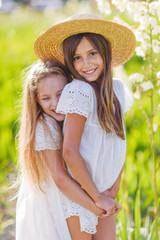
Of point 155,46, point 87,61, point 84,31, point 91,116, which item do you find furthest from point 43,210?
point 155,46

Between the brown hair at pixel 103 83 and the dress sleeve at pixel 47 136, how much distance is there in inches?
10.4

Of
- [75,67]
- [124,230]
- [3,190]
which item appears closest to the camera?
[75,67]

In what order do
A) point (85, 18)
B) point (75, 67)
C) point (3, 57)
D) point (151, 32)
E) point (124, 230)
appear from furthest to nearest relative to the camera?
point (3, 57) < point (124, 230) < point (151, 32) < point (75, 67) < point (85, 18)

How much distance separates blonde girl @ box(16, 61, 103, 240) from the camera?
186 cm

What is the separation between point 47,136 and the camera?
73.5 inches

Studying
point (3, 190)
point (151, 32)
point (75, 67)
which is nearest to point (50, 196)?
point (75, 67)

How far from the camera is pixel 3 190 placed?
3568 millimetres

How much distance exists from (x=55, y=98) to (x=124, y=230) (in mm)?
1006

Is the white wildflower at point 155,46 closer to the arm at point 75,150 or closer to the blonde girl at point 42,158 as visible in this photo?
the blonde girl at point 42,158

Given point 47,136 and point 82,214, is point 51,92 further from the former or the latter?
point 82,214

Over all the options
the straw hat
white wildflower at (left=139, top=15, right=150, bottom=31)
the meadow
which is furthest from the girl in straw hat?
the meadow

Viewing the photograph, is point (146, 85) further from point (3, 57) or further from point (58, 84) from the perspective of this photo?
point (3, 57)

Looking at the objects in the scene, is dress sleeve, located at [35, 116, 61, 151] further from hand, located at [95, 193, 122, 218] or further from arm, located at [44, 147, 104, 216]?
hand, located at [95, 193, 122, 218]

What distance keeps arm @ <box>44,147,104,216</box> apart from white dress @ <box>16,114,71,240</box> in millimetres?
63
